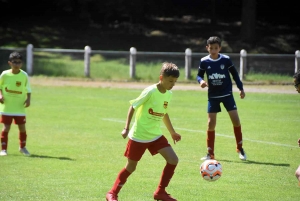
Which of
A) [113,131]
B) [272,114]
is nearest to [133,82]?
[272,114]

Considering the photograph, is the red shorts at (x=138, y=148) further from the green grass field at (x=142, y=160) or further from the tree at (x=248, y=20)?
the tree at (x=248, y=20)

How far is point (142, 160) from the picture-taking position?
11727 millimetres

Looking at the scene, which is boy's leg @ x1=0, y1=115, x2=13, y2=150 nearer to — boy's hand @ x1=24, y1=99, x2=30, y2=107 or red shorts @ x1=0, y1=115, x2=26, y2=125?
red shorts @ x1=0, y1=115, x2=26, y2=125

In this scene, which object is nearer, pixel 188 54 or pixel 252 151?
pixel 252 151

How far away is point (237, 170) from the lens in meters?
10.6

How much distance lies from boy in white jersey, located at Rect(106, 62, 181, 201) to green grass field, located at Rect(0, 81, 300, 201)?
0.43m

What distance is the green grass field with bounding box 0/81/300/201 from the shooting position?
29.2 feet

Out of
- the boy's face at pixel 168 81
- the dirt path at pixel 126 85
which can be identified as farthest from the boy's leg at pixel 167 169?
the dirt path at pixel 126 85

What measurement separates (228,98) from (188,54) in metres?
20.0

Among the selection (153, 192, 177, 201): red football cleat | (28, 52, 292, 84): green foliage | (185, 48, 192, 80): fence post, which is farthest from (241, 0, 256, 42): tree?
(153, 192, 177, 201): red football cleat

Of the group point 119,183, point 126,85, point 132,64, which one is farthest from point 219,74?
point 132,64

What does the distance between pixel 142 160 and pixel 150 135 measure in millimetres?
3657

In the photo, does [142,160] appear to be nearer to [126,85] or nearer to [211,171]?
[211,171]

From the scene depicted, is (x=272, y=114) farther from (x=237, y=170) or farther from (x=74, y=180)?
(x=74, y=180)
